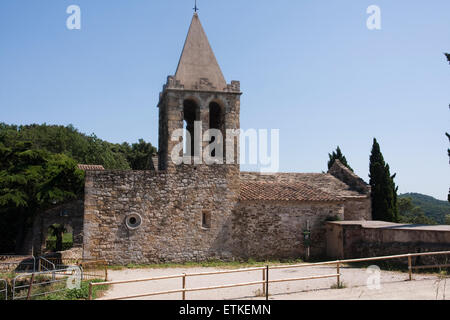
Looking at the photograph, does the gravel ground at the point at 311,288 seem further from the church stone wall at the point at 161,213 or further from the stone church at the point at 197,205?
the stone church at the point at 197,205

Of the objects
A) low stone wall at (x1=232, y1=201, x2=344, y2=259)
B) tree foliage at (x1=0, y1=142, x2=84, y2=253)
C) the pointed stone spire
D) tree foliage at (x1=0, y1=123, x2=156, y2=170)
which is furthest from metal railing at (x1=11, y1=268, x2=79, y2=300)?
tree foliage at (x1=0, y1=123, x2=156, y2=170)

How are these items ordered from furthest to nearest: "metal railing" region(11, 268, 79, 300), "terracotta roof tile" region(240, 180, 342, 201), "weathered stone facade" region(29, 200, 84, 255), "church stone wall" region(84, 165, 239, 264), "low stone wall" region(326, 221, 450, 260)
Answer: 1. "weathered stone facade" region(29, 200, 84, 255)
2. "terracotta roof tile" region(240, 180, 342, 201)
3. "church stone wall" region(84, 165, 239, 264)
4. "low stone wall" region(326, 221, 450, 260)
5. "metal railing" region(11, 268, 79, 300)

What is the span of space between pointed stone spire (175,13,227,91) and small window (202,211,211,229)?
5.87m

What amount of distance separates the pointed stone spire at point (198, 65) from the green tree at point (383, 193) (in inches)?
574

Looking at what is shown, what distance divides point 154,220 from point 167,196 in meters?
1.20

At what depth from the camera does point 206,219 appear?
1831 cm

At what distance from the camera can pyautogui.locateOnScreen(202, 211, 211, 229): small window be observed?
18.2m

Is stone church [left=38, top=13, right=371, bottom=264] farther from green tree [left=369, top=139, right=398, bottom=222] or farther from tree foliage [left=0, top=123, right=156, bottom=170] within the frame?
tree foliage [left=0, top=123, right=156, bottom=170]

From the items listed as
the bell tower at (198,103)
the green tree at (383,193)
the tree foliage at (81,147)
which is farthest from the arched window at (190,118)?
the tree foliage at (81,147)

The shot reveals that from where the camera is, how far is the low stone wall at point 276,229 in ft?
60.4

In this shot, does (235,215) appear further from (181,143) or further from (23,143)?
(23,143)

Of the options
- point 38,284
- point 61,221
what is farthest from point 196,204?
point 61,221

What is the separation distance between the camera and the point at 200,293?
35.6 feet

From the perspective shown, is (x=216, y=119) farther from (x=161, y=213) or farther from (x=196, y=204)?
(x=161, y=213)
